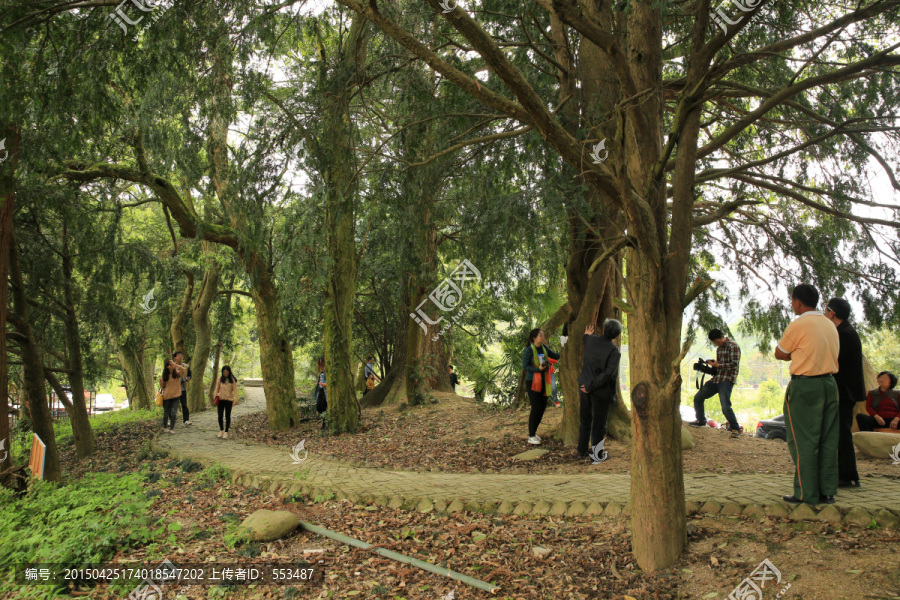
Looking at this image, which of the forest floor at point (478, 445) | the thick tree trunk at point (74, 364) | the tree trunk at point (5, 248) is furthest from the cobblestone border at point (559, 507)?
the thick tree trunk at point (74, 364)

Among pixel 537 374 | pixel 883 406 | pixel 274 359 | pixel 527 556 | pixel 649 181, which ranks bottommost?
pixel 527 556

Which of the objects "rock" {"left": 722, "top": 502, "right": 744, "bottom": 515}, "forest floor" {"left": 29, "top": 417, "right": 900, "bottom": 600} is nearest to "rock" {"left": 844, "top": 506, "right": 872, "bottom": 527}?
"forest floor" {"left": 29, "top": 417, "right": 900, "bottom": 600}

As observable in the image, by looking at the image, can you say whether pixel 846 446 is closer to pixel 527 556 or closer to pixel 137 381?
pixel 527 556

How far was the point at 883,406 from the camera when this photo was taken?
24.7ft

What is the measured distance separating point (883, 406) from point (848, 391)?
3369 mm

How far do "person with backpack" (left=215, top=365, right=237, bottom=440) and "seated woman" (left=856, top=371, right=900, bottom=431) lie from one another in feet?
35.7

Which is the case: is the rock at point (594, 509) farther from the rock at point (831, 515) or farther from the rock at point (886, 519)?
the rock at point (886, 519)

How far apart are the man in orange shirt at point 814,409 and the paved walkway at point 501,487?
22cm

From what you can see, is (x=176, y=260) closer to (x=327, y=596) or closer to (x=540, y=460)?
(x=540, y=460)

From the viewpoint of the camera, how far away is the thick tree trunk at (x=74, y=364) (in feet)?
35.1

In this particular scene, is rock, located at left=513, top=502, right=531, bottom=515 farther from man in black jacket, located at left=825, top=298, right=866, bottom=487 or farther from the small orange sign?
the small orange sign

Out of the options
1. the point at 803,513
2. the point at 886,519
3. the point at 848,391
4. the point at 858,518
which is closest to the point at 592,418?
the point at 848,391

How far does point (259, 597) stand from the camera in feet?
14.5


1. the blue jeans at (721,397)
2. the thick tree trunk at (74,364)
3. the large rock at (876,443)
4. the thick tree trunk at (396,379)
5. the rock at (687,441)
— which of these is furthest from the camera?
the thick tree trunk at (396,379)
